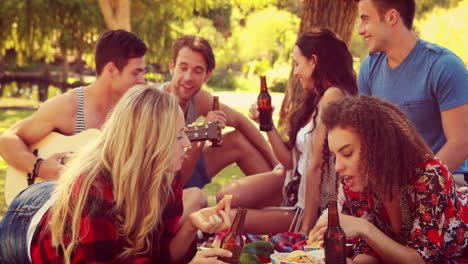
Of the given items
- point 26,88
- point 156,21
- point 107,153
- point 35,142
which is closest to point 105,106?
point 35,142

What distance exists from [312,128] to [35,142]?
207cm

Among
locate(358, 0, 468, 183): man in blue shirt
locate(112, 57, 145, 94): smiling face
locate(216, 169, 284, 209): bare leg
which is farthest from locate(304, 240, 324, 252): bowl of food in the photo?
locate(112, 57, 145, 94): smiling face

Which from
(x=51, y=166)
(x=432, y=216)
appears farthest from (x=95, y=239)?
(x=51, y=166)

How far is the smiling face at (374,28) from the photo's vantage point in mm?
4879

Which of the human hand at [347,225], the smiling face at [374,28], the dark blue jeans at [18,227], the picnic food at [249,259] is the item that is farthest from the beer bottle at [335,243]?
the smiling face at [374,28]

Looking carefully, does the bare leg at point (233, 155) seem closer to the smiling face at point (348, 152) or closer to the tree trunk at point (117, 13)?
the smiling face at point (348, 152)

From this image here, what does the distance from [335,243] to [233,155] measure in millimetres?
2766

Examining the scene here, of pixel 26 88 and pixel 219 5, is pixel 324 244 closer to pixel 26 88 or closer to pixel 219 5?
pixel 26 88

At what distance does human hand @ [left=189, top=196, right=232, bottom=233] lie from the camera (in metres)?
3.09

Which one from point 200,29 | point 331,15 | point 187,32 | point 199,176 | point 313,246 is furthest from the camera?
point 200,29

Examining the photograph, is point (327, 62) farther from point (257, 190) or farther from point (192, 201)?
point (192, 201)

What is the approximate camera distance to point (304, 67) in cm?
514

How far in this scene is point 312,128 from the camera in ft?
16.7

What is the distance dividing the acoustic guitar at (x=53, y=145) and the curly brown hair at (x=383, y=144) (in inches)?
64.1
